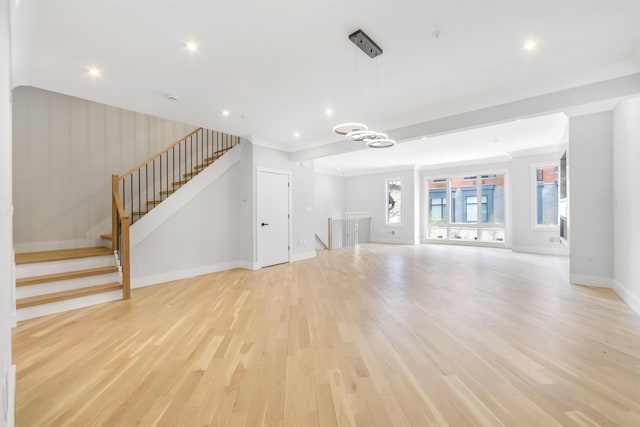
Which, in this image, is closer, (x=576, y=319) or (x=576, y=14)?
(x=576, y=14)

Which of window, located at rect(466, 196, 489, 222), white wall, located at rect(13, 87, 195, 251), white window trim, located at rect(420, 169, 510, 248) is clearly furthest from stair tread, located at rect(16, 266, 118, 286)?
window, located at rect(466, 196, 489, 222)

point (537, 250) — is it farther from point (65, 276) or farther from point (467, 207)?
point (65, 276)

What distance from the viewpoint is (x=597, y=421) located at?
1584 mm

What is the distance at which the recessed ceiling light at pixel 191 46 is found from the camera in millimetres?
2744

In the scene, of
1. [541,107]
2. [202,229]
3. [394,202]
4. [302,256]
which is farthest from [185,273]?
[394,202]

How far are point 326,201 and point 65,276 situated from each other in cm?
862

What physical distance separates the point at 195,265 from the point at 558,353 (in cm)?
553

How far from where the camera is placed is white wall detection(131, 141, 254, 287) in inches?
190

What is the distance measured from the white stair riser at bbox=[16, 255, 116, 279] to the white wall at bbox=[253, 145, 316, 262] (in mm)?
3528

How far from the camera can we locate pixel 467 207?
31.0 ft

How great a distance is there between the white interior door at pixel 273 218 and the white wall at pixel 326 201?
3892 mm

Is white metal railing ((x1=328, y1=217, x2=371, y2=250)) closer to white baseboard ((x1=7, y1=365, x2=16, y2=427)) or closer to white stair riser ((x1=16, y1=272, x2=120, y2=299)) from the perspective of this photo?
white stair riser ((x1=16, y1=272, x2=120, y2=299))

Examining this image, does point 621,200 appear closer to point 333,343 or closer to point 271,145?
point 333,343

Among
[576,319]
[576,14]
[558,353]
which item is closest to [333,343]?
[558,353]
